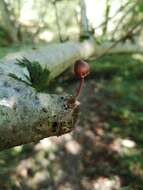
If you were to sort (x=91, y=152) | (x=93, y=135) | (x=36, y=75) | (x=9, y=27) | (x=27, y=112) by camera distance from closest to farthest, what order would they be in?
(x=27, y=112) < (x=36, y=75) < (x=91, y=152) < (x=93, y=135) < (x=9, y=27)

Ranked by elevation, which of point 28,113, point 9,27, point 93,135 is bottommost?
point 93,135

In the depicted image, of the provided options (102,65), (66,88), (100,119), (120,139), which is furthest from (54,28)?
(120,139)

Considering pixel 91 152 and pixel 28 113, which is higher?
pixel 28 113

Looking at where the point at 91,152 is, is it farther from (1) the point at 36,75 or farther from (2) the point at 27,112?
(2) the point at 27,112

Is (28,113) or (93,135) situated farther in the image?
(93,135)

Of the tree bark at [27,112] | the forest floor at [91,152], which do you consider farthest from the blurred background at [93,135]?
the tree bark at [27,112]

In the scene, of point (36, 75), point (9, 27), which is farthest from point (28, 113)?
point (9, 27)

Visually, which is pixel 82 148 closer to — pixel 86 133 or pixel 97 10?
pixel 86 133
